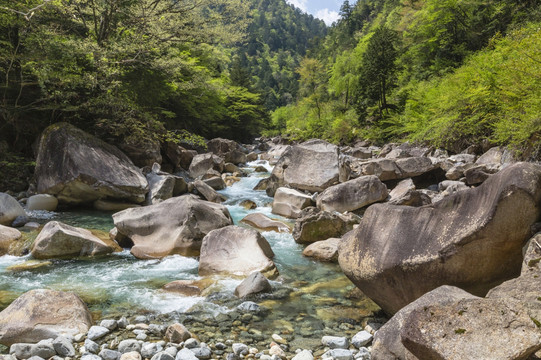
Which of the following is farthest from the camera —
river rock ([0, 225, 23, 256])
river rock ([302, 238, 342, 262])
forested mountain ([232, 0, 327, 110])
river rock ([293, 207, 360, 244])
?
forested mountain ([232, 0, 327, 110])

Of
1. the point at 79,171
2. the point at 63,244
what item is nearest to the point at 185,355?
the point at 63,244

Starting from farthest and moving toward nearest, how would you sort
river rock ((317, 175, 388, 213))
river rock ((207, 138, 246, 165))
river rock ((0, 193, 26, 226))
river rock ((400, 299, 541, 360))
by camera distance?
1. river rock ((207, 138, 246, 165))
2. river rock ((317, 175, 388, 213))
3. river rock ((0, 193, 26, 226))
4. river rock ((400, 299, 541, 360))

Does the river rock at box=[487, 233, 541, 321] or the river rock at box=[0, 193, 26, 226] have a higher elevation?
the river rock at box=[487, 233, 541, 321]

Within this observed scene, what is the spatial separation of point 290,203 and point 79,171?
6754 mm

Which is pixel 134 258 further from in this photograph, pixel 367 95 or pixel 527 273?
pixel 367 95

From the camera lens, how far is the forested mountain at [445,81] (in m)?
10.5

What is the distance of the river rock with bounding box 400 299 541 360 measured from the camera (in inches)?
87.2

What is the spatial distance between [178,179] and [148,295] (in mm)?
8460

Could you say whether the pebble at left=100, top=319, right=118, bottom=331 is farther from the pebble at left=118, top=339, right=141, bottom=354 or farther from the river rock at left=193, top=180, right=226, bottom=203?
the river rock at left=193, top=180, right=226, bottom=203

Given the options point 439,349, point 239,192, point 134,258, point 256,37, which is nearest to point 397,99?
point 239,192

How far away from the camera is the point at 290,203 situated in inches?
454

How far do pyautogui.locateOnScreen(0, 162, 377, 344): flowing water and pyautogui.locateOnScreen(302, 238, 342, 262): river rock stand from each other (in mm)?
186

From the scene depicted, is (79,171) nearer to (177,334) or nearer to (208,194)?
(208,194)

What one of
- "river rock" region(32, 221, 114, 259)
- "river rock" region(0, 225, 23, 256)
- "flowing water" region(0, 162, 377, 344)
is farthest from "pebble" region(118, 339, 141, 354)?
"river rock" region(0, 225, 23, 256)
